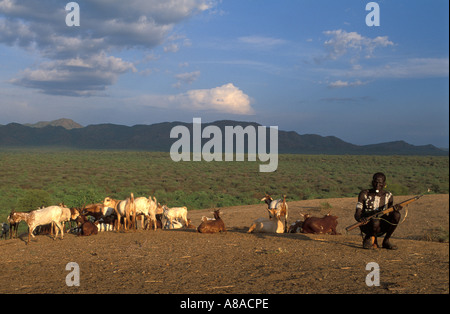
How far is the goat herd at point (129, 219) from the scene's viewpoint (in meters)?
11.9

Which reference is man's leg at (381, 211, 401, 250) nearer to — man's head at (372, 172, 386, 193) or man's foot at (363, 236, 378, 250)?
man's foot at (363, 236, 378, 250)

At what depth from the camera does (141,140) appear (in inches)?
6191

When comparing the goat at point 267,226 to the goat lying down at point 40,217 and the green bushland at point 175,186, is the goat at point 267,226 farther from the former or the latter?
the green bushland at point 175,186

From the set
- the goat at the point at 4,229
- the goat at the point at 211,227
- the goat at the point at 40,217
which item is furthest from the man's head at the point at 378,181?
the goat at the point at 4,229

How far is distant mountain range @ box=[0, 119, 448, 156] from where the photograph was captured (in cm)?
13675

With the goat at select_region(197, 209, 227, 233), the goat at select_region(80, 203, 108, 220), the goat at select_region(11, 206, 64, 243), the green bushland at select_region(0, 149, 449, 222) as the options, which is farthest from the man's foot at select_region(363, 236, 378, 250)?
the green bushland at select_region(0, 149, 449, 222)

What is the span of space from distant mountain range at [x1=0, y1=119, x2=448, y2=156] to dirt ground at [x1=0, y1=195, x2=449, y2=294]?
122 meters

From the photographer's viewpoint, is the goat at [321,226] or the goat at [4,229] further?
the goat at [4,229]

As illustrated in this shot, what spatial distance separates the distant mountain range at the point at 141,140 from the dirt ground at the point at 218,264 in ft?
401

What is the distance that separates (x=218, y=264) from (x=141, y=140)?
15327cm
